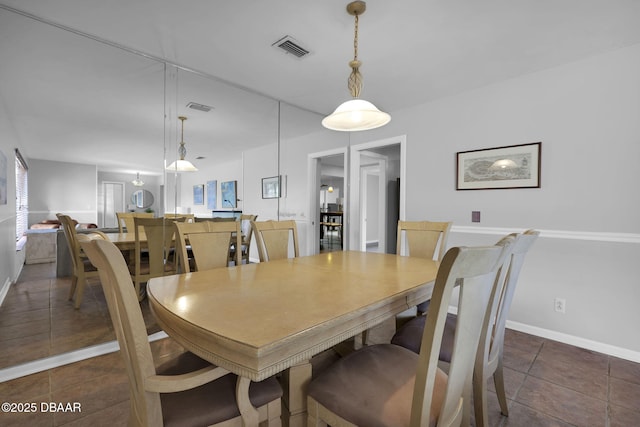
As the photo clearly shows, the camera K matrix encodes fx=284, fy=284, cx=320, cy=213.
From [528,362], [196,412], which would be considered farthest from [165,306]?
[528,362]

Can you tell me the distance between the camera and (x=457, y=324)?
79 centimetres

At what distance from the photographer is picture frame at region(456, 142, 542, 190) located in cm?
270

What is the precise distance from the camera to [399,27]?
2049mm

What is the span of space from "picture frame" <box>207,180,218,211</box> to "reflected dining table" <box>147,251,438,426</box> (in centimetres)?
191

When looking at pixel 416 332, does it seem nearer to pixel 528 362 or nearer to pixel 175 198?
pixel 528 362

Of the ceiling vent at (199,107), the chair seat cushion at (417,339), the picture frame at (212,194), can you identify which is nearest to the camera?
the chair seat cushion at (417,339)

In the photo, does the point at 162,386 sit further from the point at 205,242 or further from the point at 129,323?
the point at 205,242

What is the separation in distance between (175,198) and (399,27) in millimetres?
2493

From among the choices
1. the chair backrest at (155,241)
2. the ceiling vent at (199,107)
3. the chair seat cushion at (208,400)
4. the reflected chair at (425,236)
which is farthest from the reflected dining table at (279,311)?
the ceiling vent at (199,107)

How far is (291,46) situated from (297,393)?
2.36 metres

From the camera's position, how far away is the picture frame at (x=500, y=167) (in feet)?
8.87

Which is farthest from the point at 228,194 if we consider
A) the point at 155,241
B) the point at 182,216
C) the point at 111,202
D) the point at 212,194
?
the point at 111,202

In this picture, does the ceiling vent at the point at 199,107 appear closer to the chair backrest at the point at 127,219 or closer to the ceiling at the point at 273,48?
the ceiling at the point at 273,48

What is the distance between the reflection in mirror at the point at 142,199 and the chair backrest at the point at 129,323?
215 centimetres
